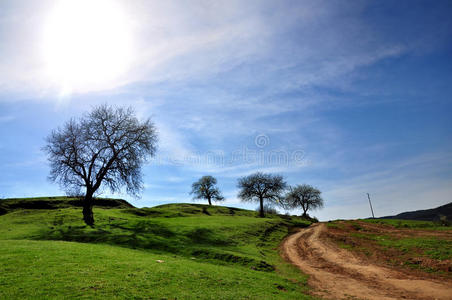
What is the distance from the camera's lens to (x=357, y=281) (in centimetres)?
1605

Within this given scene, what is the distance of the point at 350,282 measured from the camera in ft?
52.3

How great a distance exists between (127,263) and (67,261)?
3.33 m

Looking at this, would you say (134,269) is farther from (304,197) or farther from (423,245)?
(304,197)

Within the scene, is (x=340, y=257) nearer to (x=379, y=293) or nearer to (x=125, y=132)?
(x=379, y=293)

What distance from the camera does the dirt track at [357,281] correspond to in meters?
13.4

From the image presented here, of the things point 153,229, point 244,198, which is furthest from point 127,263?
point 244,198

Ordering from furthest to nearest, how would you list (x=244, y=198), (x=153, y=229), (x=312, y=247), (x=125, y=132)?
1. (x=244, y=198)
2. (x=125, y=132)
3. (x=153, y=229)
4. (x=312, y=247)

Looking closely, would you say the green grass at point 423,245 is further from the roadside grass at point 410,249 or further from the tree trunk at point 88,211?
the tree trunk at point 88,211

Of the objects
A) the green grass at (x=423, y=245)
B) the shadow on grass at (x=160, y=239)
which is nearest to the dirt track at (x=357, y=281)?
the shadow on grass at (x=160, y=239)

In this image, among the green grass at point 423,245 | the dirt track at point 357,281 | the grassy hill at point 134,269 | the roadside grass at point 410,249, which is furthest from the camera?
the green grass at point 423,245

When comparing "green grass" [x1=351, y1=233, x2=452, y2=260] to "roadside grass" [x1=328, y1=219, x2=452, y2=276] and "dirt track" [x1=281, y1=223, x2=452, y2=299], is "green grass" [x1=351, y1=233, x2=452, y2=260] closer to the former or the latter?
"roadside grass" [x1=328, y1=219, x2=452, y2=276]

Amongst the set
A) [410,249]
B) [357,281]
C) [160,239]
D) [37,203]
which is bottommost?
[357,281]

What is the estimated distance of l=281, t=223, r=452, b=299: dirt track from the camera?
13383mm

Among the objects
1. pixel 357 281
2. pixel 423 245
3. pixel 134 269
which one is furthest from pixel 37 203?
pixel 423 245
